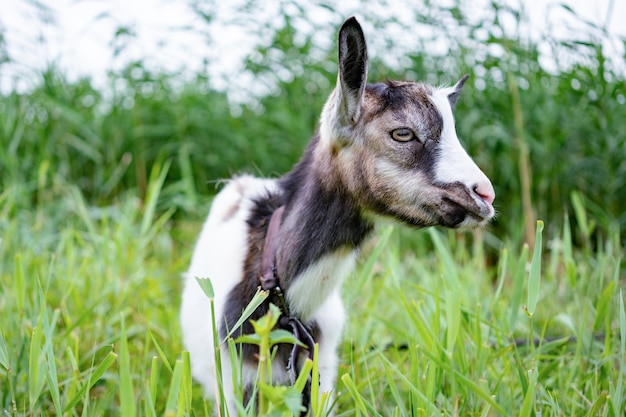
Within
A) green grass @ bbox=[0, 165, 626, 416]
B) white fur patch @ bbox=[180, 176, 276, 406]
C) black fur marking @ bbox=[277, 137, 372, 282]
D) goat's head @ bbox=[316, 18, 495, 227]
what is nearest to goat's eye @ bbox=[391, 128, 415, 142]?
goat's head @ bbox=[316, 18, 495, 227]

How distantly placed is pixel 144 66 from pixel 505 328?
3323 mm

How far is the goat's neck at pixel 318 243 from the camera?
7.06 ft

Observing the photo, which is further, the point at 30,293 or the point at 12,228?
the point at 12,228

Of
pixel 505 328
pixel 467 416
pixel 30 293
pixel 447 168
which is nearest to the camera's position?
pixel 447 168

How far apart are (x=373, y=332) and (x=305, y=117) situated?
6.52 feet

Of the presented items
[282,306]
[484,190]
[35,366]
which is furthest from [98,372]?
[484,190]

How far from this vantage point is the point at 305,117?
4.72 meters

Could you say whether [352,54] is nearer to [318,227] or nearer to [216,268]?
[318,227]

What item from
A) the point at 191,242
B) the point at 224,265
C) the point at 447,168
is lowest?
the point at 191,242

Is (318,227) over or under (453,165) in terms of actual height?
under

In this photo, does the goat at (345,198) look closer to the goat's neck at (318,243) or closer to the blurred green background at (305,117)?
the goat's neck at (318,243)

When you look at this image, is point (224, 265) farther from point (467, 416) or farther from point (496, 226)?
point (496, 226)

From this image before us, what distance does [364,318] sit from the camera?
3324mm

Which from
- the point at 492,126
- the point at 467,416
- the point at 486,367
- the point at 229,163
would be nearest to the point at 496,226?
the point at 492,126
